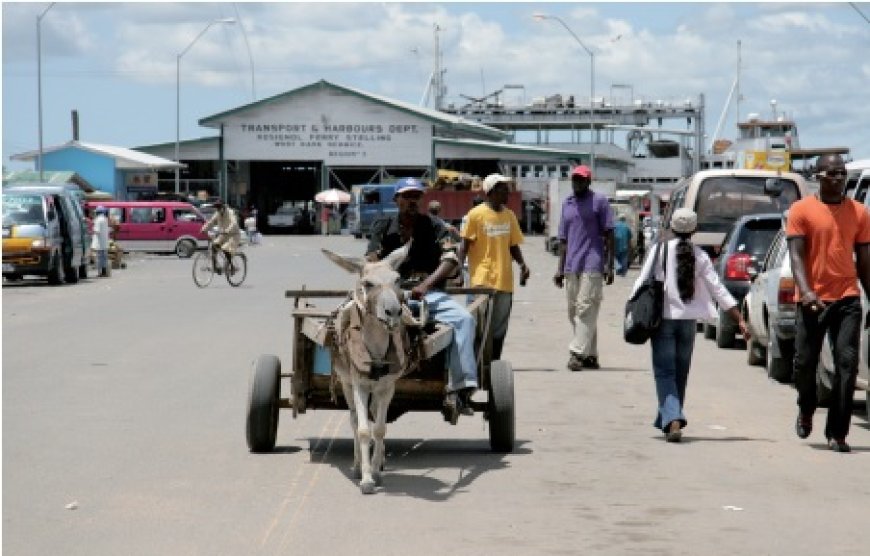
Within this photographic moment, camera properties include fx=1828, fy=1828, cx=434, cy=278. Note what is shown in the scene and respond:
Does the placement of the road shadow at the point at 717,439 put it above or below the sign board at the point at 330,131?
below

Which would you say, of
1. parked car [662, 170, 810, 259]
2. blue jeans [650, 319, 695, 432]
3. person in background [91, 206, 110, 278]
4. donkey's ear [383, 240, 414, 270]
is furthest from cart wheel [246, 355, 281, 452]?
person in background [91, 206, 110, 278]

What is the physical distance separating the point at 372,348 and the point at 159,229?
50.4 m

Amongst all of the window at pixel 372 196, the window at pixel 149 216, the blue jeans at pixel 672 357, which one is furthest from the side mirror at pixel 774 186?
the window at pixel 372 196

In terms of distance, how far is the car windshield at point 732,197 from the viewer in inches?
979

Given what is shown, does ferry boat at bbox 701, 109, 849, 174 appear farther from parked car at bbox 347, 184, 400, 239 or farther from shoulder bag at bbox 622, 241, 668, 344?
shoulder bag at bbox 622, 241, 668, 344

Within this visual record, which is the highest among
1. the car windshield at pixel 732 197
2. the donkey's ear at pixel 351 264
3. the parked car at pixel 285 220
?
the car windshield at pixel 732 197

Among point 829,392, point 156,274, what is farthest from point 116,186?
point 829,392

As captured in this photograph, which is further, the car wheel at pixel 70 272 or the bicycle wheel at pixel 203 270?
the car wheel at pixel 70 272

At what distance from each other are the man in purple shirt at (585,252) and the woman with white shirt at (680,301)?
3950 mm

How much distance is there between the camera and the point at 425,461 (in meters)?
11.2

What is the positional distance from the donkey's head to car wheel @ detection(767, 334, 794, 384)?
688cm

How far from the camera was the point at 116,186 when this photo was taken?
266ft

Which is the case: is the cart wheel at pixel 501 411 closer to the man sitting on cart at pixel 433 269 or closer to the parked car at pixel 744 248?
the man sitting on cart at pixel 433 269

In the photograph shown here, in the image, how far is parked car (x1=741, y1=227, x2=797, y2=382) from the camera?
52.8 ft
